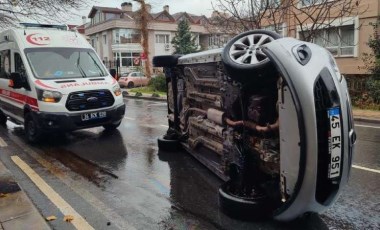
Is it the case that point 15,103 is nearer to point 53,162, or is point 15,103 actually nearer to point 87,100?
point 87,100

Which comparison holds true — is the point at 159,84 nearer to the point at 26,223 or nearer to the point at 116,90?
the point at 116,90

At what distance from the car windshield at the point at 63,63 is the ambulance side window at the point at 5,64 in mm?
1184

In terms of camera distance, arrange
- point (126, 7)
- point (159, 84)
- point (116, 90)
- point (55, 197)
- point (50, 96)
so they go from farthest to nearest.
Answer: point (126, 7), point (159, 84), point (116, 90), point (50, 96), point (55, 197)

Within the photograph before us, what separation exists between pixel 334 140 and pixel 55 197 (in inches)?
138

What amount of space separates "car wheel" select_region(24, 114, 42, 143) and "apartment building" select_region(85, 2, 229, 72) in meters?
44.1

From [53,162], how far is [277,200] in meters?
4.42

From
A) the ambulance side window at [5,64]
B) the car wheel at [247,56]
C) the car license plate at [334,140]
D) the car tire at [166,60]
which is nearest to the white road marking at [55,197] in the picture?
the car wheel at [247,56]

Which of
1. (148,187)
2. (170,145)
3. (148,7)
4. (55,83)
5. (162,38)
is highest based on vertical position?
(148,7)

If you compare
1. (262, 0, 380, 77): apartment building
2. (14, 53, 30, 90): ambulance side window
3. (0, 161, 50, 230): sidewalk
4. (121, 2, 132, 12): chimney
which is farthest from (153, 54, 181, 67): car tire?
(121, 2, 132, 12): chimney

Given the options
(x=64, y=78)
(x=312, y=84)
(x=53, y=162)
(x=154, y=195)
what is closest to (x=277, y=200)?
(x=312, y=84)

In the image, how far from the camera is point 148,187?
5418 mm

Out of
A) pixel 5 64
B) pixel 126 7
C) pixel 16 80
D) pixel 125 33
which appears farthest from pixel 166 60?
pixel 126 7

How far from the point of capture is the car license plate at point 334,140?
10.6 ft

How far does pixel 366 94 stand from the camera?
14.8 metres
